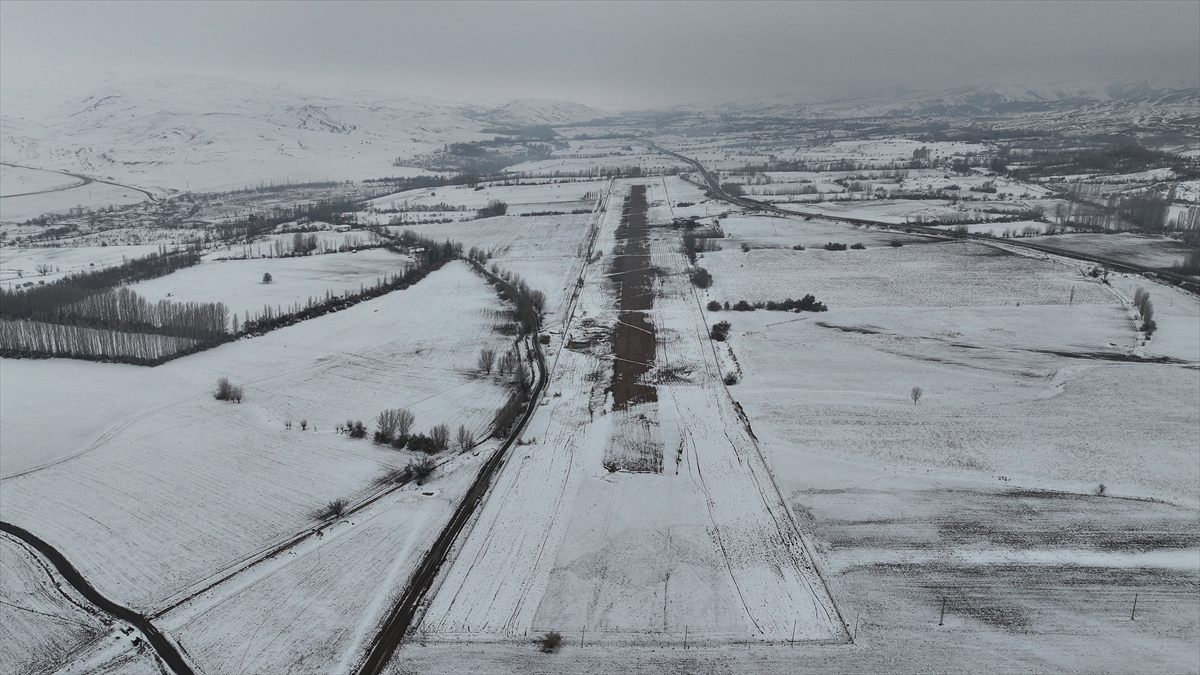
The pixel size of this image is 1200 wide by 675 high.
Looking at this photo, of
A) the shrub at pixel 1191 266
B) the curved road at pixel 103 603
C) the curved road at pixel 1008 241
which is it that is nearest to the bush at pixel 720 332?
the curved road at pixel 103 603

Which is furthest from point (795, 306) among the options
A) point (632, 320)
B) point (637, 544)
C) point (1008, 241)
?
point (1008, 241)

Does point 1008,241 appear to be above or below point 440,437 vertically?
above

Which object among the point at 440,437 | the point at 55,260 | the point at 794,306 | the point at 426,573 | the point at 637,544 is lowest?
the point at 426,573

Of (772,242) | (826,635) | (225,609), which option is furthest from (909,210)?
(225,609)

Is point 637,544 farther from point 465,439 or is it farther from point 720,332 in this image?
point 720,332

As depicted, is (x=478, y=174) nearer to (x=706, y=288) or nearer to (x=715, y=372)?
(x=706, y=288)

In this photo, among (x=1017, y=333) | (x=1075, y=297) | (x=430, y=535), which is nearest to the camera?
(x=430, y=535)

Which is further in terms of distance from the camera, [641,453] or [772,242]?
[772,242]
